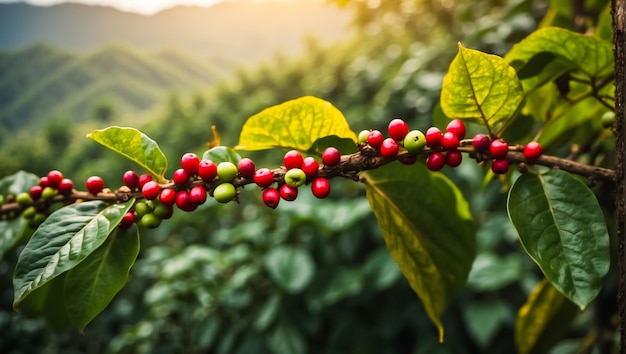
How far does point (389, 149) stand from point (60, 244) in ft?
1.34

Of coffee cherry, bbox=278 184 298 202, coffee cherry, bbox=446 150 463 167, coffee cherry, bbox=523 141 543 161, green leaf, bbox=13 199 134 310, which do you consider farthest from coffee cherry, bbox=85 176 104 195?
coffee cherry, bbox=523 141 543 161

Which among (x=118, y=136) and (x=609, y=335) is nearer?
(x=118, y=136)

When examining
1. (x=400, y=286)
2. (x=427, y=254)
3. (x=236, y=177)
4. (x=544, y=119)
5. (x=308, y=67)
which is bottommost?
(x=400, y=286)

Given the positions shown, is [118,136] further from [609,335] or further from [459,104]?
[609,335]

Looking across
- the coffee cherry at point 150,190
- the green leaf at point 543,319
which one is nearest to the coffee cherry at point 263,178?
the coffee cherry at point 150,190

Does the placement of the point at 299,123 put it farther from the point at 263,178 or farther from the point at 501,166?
the point at 501,166

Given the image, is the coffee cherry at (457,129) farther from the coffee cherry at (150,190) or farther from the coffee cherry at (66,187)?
the coffee cherry at (66,187)

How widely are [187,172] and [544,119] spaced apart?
0.65 metres

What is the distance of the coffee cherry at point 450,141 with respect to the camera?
562 mm

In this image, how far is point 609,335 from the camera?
112 cm

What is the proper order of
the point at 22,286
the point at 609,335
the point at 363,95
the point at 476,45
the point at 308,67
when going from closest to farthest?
the point at 22,286 < the point at 609,335 < the point at 476,45 < the point at 363,95 < the point at 308,67

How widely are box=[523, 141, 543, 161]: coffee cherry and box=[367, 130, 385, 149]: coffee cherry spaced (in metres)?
0.20

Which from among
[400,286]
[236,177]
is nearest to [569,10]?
[236,177]

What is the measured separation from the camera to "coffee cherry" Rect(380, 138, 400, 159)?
55 cm
